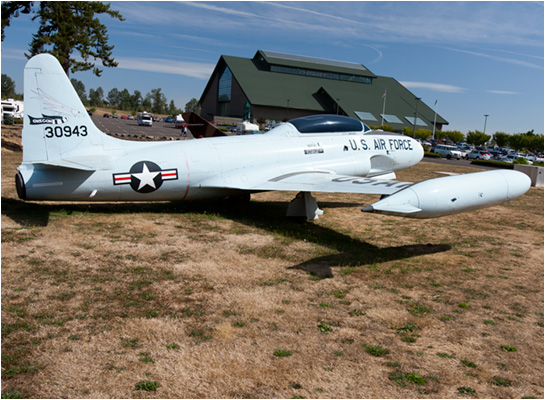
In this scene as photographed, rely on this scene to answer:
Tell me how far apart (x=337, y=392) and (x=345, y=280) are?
352 centimetres

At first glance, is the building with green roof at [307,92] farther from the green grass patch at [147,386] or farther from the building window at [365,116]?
the green grass patch at [147,386]

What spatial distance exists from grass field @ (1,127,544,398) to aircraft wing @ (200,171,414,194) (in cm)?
120

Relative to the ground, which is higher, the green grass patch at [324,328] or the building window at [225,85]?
the building window at [225,85]

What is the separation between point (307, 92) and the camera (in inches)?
3637

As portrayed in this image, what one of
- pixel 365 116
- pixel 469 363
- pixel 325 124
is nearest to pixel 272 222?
pixel 325 124

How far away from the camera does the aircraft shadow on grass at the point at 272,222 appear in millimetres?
9094

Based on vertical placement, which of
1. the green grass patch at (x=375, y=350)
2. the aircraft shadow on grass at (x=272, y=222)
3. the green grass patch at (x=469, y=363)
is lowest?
the green grass patch at (x=375, y=350)

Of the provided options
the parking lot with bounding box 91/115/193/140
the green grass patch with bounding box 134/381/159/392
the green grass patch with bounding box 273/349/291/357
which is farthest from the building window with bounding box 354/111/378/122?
the green grass patch with bounding box 134/381/159/392

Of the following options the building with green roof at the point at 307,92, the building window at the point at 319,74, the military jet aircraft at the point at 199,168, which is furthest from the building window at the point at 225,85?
the military jet aircraft at the point at 199,168

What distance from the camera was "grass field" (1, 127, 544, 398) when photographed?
4562 millimetres

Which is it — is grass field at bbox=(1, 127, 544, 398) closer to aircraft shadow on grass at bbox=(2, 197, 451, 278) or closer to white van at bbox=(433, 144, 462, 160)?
aircraft shadow on grass at bbox=(2, 197, 451, 278)

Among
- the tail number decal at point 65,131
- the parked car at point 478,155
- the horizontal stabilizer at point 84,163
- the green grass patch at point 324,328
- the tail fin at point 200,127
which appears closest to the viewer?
the green grass patch at point 324,328

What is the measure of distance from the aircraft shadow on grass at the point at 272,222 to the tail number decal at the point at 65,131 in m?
2.17

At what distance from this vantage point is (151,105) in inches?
7170
